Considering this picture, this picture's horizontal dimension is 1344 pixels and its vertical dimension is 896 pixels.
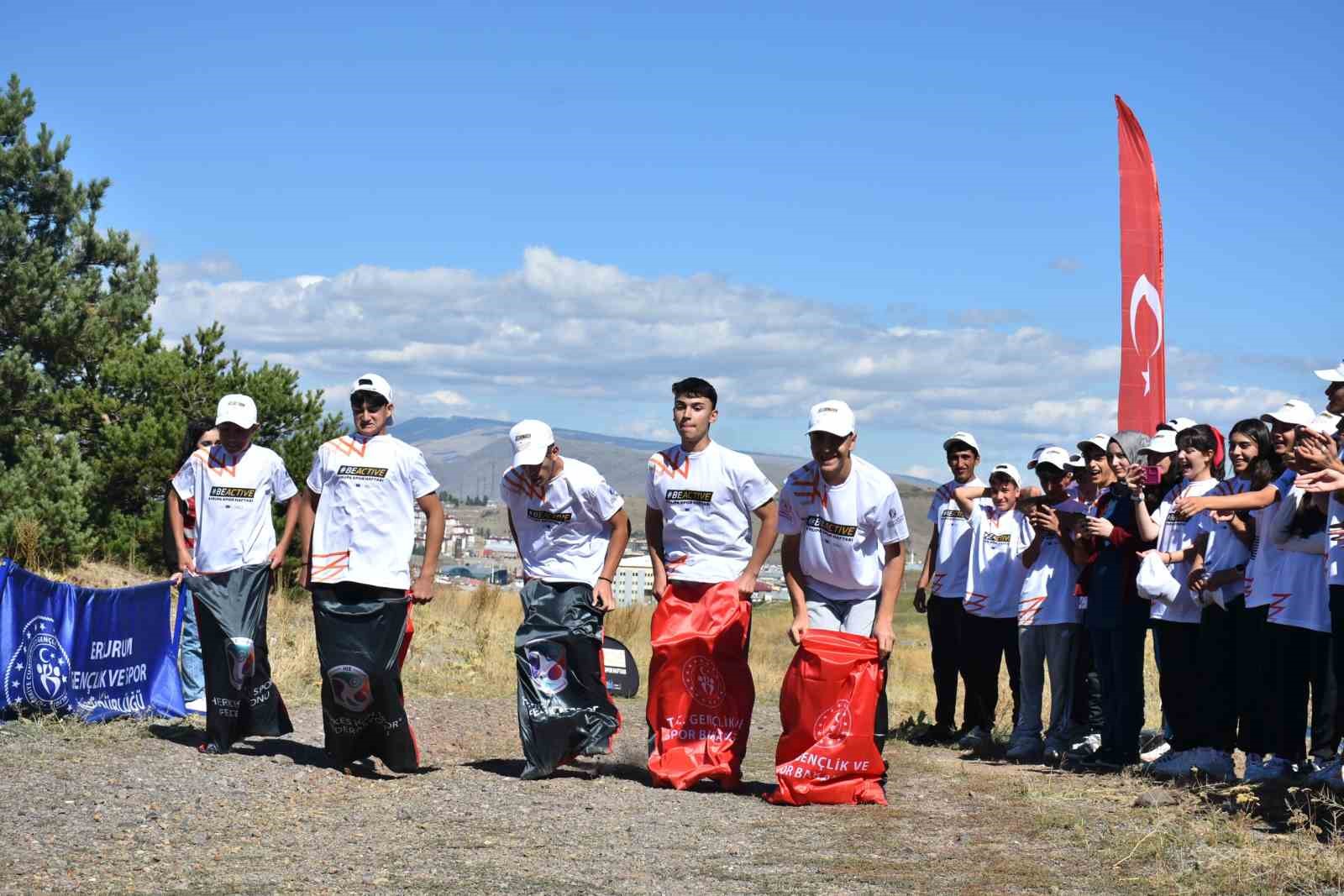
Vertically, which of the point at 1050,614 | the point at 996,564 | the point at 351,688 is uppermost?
the point at 996,564

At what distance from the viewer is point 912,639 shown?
105 ft

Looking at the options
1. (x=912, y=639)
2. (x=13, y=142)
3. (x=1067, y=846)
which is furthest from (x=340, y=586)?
(x=912, y=639)

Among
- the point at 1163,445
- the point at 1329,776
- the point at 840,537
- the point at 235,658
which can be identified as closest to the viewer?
the point at 1329,776

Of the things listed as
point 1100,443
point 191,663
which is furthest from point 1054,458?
point 191,663

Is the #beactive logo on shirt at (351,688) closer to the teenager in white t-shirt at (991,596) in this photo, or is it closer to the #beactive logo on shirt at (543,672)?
the #beactive logo on shirt at (543,672)

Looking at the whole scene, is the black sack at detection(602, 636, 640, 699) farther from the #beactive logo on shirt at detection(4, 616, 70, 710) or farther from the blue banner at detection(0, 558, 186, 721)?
the #beactive logo on shirt at detection(4, 616, 70, 710)

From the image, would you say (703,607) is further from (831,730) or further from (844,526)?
(831,730)

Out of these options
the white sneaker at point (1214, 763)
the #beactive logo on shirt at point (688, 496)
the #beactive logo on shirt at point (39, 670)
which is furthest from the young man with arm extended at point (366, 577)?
the white sneaker at point (1214, 763)

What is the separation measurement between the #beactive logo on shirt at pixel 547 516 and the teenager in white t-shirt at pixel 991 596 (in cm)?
353

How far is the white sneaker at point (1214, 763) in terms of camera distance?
29.0 ft

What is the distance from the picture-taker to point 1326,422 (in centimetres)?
822

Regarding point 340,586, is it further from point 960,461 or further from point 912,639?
point 912,639

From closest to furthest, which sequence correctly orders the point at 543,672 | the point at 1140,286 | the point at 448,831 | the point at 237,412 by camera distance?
1. the point at 448,831
2. the point at 543,672
3. the point at 237,412
4. the point at 1140,286

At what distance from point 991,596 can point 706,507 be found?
10.5 ft
